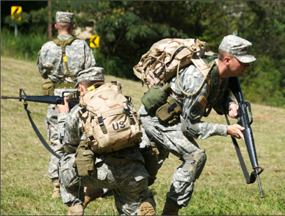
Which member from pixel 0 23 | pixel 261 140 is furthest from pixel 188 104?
pixel 0 23

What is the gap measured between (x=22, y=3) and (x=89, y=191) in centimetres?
Answer: 2301

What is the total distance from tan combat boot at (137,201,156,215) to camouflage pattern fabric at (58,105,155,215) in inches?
2.0

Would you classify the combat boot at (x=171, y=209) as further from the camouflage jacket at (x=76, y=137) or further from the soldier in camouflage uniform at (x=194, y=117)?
the camouflage jacket at (x=76, y=137)

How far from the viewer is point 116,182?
4.18 meters

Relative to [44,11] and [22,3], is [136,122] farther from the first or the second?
[22,3]

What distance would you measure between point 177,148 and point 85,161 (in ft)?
3.77

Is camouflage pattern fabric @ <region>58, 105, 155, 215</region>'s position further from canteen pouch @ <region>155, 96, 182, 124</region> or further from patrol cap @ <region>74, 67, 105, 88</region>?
canteen pouch @ <region>155, 96, 182, 124</region>

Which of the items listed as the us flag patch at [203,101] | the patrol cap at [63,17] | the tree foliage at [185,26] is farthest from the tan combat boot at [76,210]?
the tree foliage at [185,26]

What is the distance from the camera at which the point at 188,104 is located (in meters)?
→ 4.50

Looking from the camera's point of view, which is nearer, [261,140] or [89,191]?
[89,191]

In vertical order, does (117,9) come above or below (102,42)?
above

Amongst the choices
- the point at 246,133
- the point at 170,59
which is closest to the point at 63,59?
the point at 170,59

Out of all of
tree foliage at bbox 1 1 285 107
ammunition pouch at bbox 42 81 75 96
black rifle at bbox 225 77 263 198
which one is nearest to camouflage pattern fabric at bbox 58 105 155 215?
black rifle at bbox 225 77 263 198

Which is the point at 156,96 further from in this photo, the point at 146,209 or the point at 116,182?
the point at 146,209
